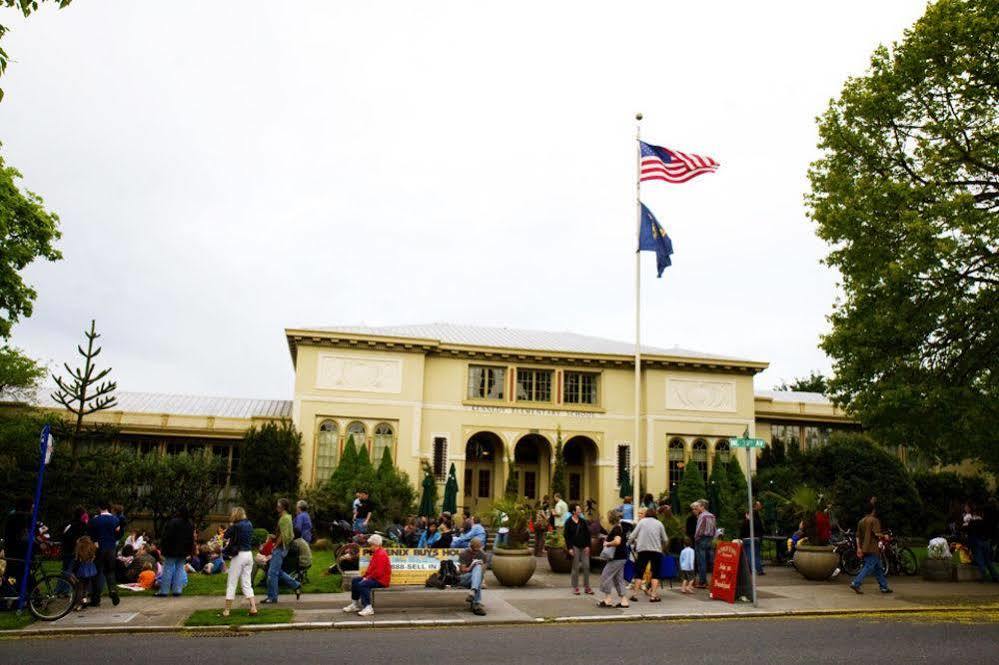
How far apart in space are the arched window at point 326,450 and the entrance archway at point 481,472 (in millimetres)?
5888

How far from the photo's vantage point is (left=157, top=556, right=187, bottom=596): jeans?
14945mm

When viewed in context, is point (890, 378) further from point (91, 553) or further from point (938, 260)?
point (91, 553)

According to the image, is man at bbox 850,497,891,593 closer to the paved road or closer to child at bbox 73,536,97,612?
the paved road

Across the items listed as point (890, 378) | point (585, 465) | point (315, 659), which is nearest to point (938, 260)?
point (890, 378)

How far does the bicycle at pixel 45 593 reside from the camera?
12.2 meters

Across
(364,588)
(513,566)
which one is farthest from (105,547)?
(513,566)

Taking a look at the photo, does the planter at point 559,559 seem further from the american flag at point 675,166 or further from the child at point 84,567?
the american flag at point 675,166

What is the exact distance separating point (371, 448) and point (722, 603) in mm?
20202

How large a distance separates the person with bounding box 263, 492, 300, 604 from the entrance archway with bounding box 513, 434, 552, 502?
21.5 m

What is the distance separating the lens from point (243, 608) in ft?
44.2


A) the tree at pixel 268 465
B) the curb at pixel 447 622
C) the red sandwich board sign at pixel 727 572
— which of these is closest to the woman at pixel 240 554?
the curb at pixel 447 622

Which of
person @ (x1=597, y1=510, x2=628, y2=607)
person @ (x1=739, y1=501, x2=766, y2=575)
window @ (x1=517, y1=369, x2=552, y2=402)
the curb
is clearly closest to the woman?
the curb

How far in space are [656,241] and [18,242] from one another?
1963cm

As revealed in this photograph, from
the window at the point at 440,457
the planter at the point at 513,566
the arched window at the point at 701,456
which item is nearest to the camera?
the planter at the point at 513,566
